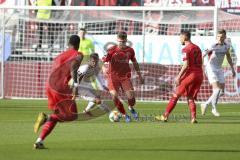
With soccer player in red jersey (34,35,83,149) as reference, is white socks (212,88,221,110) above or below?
below

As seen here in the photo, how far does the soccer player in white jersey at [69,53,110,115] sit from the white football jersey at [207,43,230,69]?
306cm

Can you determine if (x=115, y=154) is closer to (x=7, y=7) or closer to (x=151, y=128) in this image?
(x=151, y=128)

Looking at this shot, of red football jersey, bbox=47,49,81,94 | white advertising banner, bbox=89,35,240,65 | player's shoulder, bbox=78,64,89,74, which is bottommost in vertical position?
white advertising banner, bbox=89,35,240,65

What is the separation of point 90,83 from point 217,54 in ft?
12.8

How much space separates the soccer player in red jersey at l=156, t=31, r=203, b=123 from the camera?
22.5 m

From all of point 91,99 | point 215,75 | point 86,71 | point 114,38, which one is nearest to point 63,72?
point 91,99

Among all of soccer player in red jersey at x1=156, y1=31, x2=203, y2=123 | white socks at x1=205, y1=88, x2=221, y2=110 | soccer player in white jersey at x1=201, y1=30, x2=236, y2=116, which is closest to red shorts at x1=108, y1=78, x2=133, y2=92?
soccer player in red jersey at x1=156, y1=31, x2=203, y2=123

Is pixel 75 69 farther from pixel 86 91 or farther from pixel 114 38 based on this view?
pixel 114 38

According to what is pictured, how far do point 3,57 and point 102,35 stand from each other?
3.66 metres

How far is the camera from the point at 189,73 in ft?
74.7

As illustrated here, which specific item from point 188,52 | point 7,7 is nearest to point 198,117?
point 188,52

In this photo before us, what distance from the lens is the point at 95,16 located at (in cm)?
3475

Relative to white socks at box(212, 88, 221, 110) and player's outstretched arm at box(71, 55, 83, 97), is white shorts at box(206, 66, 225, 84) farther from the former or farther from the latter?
Result: player's outstretched arm at box(71, 55, 83, 97)

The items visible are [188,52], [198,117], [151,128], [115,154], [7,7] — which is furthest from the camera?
[7,7]
